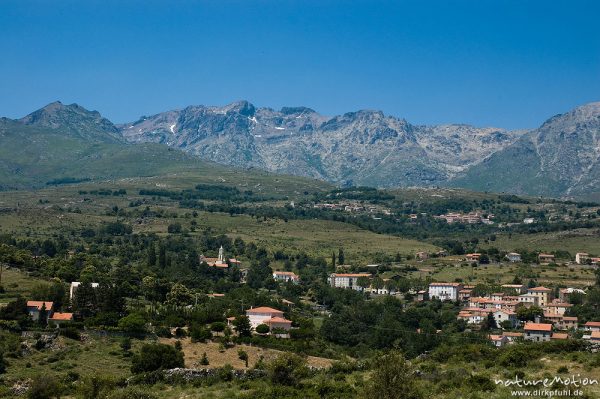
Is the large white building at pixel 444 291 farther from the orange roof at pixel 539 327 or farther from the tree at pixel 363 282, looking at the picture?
the orange roof at pixel 539 327

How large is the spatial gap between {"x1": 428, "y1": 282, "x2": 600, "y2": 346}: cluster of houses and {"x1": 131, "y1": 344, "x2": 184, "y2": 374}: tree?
1587 inches

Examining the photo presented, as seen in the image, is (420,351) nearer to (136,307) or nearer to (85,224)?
(136,307)

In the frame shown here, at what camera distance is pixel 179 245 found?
6063 inches

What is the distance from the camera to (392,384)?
32562 millimetres

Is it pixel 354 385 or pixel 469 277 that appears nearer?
pixel 354 385

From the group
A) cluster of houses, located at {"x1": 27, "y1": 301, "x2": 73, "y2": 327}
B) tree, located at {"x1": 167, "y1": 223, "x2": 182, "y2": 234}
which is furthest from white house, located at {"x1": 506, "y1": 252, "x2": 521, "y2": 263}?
cluster of houses, located at {"x1": 27, "y1": 301, "x2": 73, "y2": 327}

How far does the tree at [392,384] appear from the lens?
32094 mm

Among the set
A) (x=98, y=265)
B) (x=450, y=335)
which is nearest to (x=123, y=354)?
(x=450, y=335)

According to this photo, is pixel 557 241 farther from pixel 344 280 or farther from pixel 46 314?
pixel 46 314

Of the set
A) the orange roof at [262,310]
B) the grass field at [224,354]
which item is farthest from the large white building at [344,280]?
the grass field at [224,354]

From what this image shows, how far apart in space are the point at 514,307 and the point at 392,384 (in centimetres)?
7665

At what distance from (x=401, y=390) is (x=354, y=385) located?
8196 millimetres

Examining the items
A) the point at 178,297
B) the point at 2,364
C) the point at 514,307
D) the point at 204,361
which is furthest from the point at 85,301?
the point at 514,307

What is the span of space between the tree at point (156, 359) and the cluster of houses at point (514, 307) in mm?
40316
